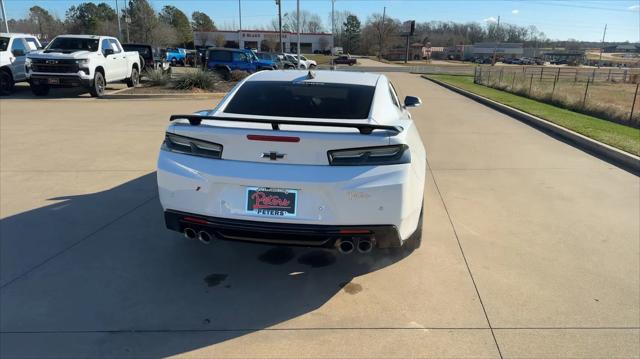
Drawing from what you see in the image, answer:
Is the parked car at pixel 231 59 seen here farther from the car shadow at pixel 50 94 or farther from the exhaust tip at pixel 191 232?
the exhaust tip at pixel 191 232

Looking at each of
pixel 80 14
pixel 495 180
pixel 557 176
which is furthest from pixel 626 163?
pixel 80 14

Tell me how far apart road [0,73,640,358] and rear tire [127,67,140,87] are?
43.7ft

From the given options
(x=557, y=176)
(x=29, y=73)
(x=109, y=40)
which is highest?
(x=109, y=40)

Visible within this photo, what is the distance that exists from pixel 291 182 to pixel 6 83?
57.5ft

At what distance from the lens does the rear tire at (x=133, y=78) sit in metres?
18.8

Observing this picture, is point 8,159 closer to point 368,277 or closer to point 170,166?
point 170,166

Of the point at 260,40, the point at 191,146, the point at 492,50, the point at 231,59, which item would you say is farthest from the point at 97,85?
the point at 492,50

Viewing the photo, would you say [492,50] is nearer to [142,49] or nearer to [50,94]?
[142,49]

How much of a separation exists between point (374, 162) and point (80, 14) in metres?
125

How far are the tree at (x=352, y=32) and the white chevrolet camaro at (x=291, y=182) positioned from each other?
439 feet

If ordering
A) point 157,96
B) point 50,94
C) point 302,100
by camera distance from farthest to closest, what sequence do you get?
point 50,94 < point 157,96 < point 302,100

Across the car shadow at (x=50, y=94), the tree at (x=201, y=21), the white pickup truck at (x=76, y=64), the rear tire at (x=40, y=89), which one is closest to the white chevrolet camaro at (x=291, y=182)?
the white pickup truck at (x=76, y=64)

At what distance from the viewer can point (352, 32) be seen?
140250mm

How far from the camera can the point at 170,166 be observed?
3328 mm
